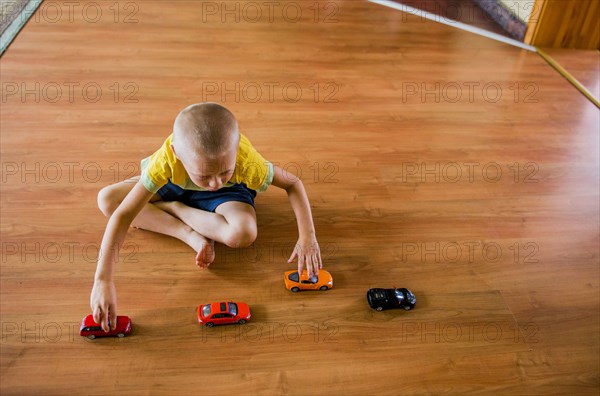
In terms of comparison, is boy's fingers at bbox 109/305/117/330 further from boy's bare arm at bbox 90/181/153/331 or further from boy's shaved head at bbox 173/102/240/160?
boy's shaved head at bbox 173/102/240/160

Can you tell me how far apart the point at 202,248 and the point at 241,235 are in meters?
0.09

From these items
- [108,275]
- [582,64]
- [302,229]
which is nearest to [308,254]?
[302,229]

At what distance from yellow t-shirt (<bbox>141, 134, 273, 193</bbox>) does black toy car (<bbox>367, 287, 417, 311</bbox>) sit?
35 centimetres

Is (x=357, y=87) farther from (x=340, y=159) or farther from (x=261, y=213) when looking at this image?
(x=261, y=213)

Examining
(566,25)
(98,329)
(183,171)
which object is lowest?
(98,329)

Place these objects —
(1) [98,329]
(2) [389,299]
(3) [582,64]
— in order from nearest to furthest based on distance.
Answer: (1) [98,329]
(2) [389,299]
(3) [582,64]

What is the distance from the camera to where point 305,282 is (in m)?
1.19

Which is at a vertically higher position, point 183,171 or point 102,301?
point 183,171

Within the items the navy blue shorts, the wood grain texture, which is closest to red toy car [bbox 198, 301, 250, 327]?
the navy blue shorts

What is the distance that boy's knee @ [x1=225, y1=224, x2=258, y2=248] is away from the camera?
1.23 metres

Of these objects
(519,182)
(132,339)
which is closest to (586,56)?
(519,182)

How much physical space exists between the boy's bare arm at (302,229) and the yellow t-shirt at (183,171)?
3 cm

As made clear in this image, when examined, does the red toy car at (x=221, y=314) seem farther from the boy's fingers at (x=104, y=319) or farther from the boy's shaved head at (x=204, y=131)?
the boy's shaved head at (x=204, y=131)

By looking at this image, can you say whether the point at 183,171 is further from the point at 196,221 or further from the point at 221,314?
the point at 221,314
